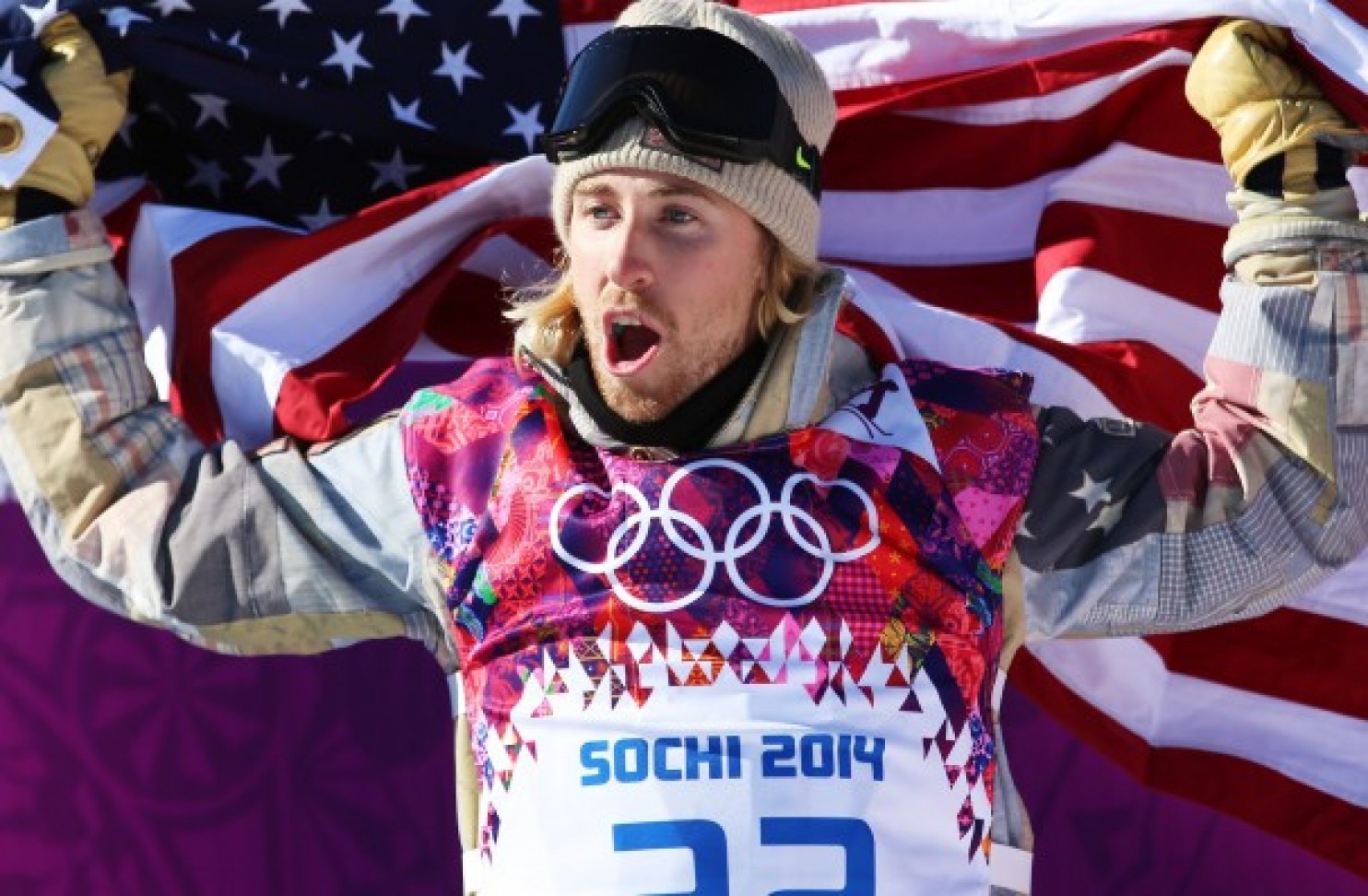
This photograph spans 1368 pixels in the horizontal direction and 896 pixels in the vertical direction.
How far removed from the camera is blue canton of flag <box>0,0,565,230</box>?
3.67m

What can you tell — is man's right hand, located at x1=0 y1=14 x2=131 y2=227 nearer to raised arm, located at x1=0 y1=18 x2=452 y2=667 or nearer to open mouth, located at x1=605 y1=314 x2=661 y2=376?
raised arm, located at x1=0 y1=18 x2=452 y2=667

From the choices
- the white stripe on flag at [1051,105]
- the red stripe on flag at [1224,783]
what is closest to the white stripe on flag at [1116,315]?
the white stripe on flag at [1051,105]

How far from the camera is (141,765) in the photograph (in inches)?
149

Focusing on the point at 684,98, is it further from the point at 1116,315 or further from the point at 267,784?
the point at 267,784

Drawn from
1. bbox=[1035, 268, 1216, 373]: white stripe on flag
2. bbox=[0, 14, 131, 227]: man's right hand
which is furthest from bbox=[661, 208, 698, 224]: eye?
bbox=[0, 14, 131, 227]: man's right hand

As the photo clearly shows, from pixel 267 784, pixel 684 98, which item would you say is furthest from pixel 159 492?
pixel 684 98

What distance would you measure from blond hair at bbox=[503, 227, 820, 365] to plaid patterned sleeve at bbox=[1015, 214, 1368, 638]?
0.38 meters

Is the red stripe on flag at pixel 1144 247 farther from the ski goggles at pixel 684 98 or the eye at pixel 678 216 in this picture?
the eye at pixel 678 216

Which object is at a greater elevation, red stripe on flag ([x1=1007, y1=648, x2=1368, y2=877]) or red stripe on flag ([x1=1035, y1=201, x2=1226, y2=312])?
red stripe on flag ([x1=1035, y1=201, x2=1226, y2=312])

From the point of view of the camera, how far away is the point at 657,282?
122 inches

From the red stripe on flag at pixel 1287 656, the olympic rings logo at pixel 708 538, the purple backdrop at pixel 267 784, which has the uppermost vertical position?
the olympic rings logo at pixel 708 538

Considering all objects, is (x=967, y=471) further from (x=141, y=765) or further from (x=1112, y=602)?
(x=141, y=765)

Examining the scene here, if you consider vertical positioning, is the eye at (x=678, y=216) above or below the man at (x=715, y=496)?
above

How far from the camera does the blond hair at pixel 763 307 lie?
3227 millimetres
